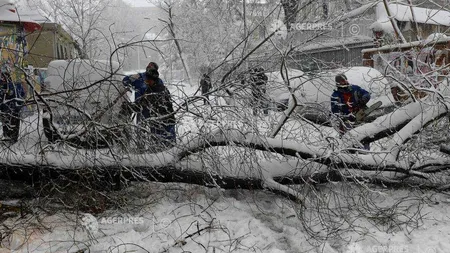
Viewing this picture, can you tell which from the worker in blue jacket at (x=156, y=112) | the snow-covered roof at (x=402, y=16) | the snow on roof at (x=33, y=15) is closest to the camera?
the worker in blue jacket at (x=156, y=112)

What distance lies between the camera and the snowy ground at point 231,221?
3.30 metres

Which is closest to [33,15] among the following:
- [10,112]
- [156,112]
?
[10,112]

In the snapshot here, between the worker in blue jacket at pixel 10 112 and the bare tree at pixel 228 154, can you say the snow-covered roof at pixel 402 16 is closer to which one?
the bare tree at pixel 228 154

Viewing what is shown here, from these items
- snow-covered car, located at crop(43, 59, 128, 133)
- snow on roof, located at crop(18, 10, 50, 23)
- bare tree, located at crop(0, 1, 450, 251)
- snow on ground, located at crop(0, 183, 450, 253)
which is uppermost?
snow on roof, located at crop(18, 10, 50, 23)

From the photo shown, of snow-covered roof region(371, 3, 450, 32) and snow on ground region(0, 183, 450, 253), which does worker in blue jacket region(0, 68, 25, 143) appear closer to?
snow on ground region(0, 183, 450, 253)

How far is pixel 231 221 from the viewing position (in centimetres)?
374

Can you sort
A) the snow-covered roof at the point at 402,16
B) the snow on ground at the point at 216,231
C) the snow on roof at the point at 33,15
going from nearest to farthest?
the snow on ground at the point at 216,231
the snow on roof at the point at 33,15
the snow-covered roof at the point at 402,16

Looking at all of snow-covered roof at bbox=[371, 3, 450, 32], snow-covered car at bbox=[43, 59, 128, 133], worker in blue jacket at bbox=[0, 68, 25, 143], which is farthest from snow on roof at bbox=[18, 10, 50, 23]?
snow-covered roof at bbox=[371, 3, 450, 32]

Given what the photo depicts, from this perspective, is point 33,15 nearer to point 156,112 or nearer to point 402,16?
point 156,112

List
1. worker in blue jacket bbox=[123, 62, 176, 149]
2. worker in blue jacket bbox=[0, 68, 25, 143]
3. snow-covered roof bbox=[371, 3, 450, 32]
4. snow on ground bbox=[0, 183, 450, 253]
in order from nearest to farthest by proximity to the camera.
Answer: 1. snow on ground bbox=[0, 183, 450, 253]
2. worker in blue jacket bbox=[0, 68, 25, 143]
3. worker in blue jacket bbox=[123, 62, 176, 149]
4. snow-covered roof bbox=[371, 3, 450, 32]

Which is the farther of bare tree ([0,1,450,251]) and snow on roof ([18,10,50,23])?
snow on roof ([18,10,50,23])

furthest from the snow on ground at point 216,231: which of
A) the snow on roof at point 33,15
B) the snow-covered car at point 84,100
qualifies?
the snow on roof at point 33,15

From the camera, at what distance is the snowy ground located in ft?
10.8

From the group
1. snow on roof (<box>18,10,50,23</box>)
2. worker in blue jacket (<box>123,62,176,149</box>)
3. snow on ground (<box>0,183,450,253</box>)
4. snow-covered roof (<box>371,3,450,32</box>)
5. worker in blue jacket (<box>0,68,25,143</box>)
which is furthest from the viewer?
snow-covered roof (<box>371,3,450,32</box>)
